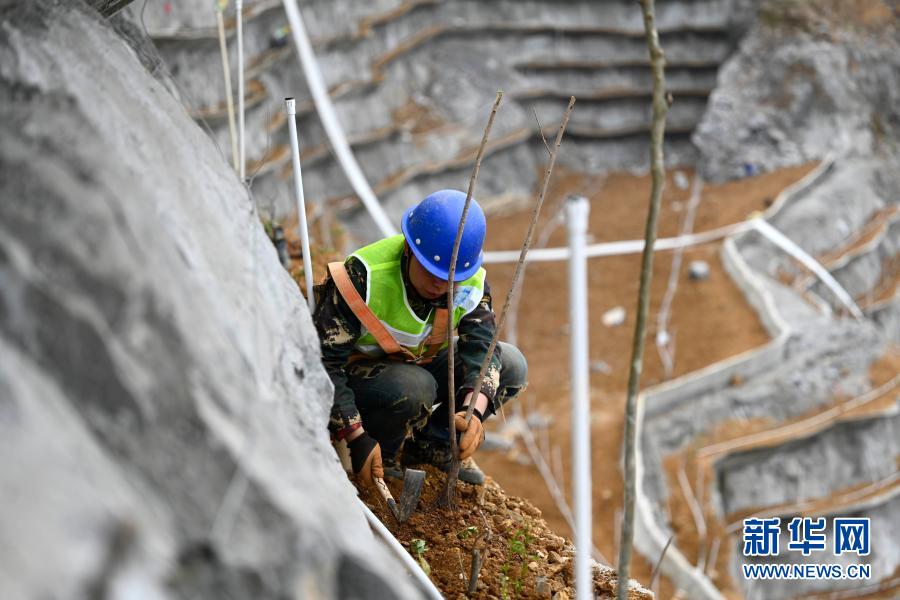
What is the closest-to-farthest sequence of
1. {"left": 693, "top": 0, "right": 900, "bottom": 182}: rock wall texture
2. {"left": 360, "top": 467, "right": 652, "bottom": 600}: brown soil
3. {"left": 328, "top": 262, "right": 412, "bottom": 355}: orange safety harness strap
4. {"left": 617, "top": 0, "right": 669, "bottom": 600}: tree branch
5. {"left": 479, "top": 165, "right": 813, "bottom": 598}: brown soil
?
{"left": 617, "top": 0, "right": 669, "bottom": 600}: tree branch < {"left": 360, "top": 467, "right": 652, "bottom": 600}: brown soil < {"left": 328, "top": 262, "right": 412, "bottom": 355}: orange safety harness strap < {"left": 479, "top": 165, "right": 813, "bottom": 598}: brown soil < {"left": 693, "top": 0, "right": 900, "bottom": 182}: rock wall texture

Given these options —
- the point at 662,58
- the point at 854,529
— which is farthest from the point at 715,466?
the point at 662,58

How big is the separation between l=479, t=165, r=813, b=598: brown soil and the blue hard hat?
5777 mm

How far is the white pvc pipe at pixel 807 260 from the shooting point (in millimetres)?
13164

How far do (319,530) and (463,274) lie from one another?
1.62 meters

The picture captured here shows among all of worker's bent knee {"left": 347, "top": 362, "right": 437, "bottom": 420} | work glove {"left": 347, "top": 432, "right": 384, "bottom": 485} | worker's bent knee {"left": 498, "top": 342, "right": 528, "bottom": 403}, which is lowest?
work glove {"left": 347, "top": 432, "right": 384, "bottom": 485}

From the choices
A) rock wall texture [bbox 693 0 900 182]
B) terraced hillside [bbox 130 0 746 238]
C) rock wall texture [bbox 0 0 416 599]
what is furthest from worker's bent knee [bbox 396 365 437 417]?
rock wall texture [bbox 693 0 900 182]

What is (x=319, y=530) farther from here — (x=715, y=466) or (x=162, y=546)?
(x=715, y=466)

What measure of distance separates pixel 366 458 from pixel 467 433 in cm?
33

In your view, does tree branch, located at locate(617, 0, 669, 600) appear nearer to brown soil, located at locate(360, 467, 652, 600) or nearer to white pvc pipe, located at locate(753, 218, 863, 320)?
brown soil, located at locate(360, 467, 652, 600)


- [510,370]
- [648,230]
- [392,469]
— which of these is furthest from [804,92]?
[648,230]

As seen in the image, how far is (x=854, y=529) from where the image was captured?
9234 millimetres

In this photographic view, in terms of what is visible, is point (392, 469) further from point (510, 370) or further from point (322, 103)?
point (322, 103)

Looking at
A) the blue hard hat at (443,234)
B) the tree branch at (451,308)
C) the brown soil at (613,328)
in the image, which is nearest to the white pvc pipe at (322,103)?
the brown soil at (613,328)

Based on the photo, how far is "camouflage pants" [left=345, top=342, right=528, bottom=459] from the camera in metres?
3.16
